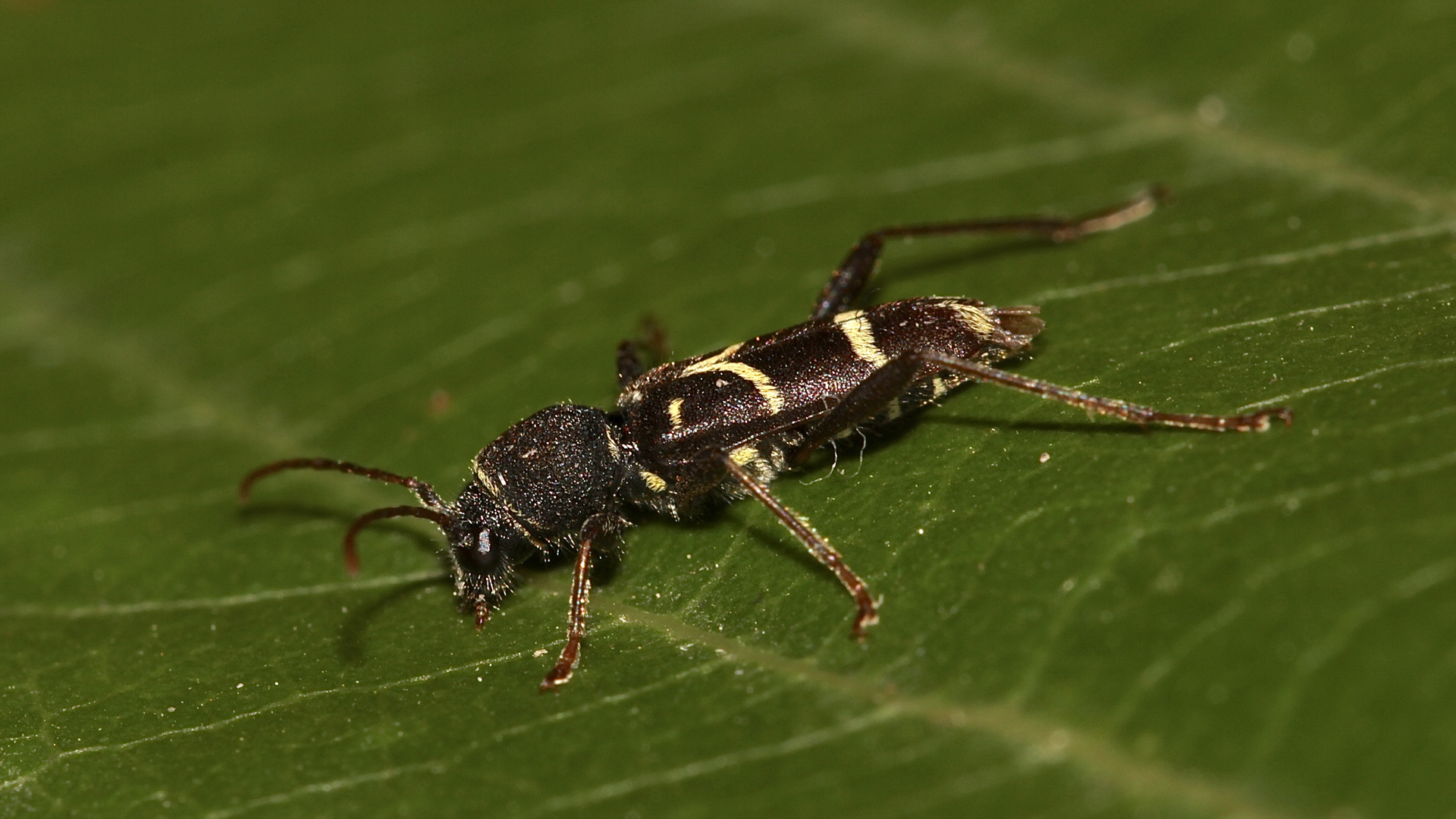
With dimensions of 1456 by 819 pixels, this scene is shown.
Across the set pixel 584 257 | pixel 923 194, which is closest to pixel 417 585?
pixel 584 257

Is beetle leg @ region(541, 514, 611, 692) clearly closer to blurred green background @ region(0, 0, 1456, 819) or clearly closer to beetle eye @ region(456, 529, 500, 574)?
blurred green background @ region(0, 0, 1456, 819)

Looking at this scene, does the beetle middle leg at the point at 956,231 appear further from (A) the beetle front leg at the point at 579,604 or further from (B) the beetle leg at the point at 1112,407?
(A) the beetle front leg at the point at 579,604

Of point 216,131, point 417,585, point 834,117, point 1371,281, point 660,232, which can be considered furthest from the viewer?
point 216,131

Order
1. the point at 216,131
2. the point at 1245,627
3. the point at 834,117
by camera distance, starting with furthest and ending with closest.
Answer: the point at 216,131
the point at 834,117
the point at 1245,627

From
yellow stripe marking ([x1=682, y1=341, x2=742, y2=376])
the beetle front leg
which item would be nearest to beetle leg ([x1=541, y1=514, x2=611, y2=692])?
the beetle front leg

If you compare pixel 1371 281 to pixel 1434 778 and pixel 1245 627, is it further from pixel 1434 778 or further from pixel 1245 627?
pixel 1434 778

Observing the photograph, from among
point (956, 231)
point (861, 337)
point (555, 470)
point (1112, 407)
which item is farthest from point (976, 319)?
point (555, 470)
